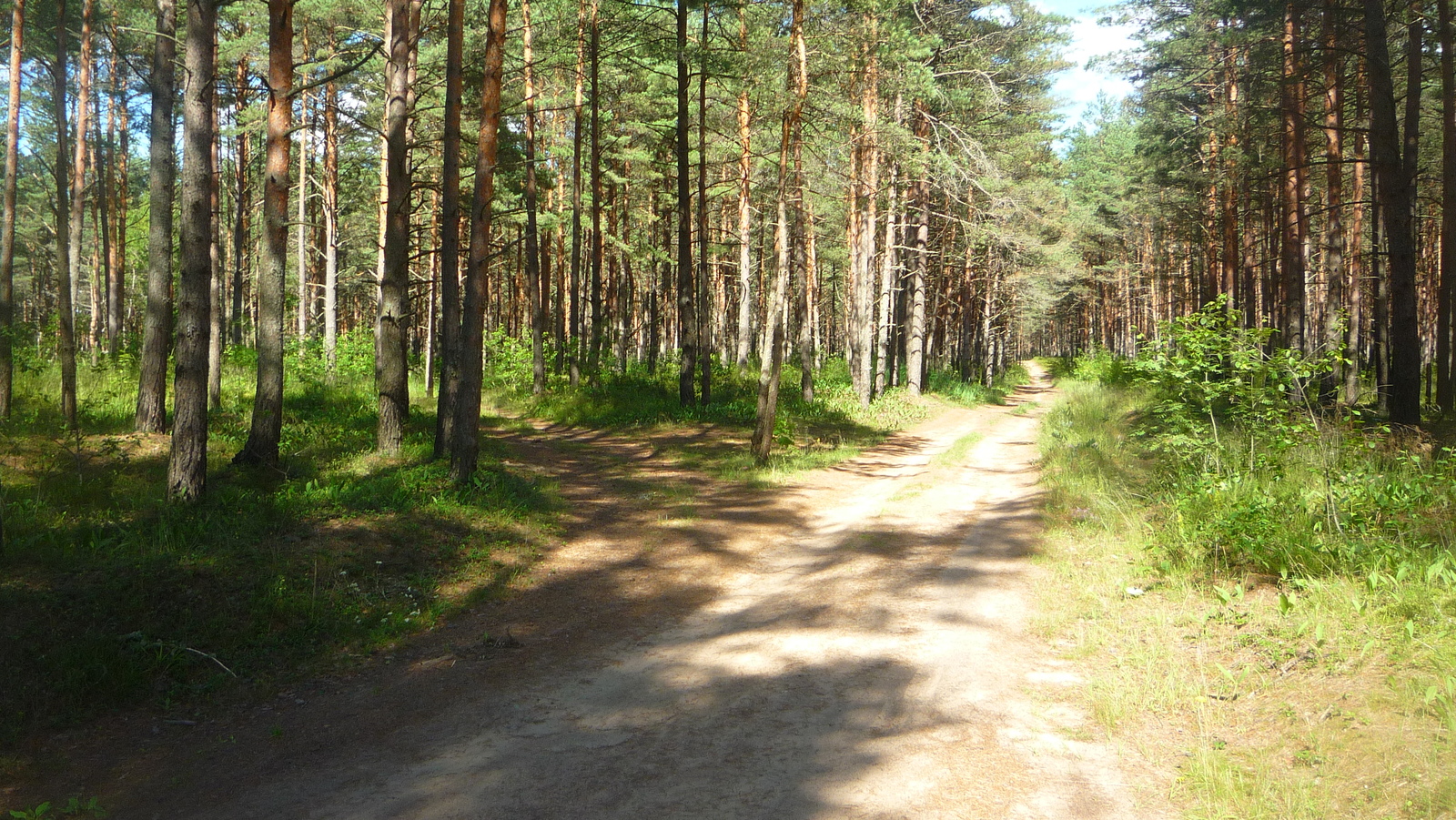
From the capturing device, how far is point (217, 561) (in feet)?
22.5

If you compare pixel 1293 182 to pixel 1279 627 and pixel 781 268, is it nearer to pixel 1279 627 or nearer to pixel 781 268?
pixel 781 268

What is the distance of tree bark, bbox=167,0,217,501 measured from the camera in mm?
8156

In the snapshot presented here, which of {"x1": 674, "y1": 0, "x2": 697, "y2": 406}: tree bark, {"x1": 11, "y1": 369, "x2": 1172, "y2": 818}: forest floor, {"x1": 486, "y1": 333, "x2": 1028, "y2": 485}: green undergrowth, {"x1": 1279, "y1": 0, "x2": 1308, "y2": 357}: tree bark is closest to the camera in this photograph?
{"x1": 11, "y1": 369, "x2": 1172, "y2": 818}: forest floor

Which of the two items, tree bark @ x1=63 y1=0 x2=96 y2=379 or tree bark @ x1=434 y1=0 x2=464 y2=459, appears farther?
tree bark @ x1=63 y1=0 x2=96 y2=379

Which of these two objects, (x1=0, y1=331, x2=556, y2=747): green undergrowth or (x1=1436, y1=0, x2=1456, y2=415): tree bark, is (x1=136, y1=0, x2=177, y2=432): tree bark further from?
(x1=1436, y1=0, x2=1456, y2=415): tree bark

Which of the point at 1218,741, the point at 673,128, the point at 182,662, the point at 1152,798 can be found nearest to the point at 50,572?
the point at 182,662

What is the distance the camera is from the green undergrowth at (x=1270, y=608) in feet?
12.9

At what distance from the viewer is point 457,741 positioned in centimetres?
484

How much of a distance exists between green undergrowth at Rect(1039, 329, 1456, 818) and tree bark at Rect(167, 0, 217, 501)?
824 cm

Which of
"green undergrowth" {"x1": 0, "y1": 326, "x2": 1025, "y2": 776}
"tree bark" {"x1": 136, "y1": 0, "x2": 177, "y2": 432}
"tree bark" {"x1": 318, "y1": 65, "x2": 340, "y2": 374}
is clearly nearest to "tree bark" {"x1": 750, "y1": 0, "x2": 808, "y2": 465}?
"green undergrowth" {"x1": 0, "y1": 326, "x2": 1025, "y2": 776}

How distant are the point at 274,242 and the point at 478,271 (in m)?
2.34

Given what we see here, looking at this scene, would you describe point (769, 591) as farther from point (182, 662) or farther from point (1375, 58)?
point (1375, 58)

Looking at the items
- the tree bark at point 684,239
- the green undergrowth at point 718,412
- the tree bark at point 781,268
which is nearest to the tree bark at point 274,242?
the green undergrowth at point 718,412

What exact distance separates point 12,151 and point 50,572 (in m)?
11.4
